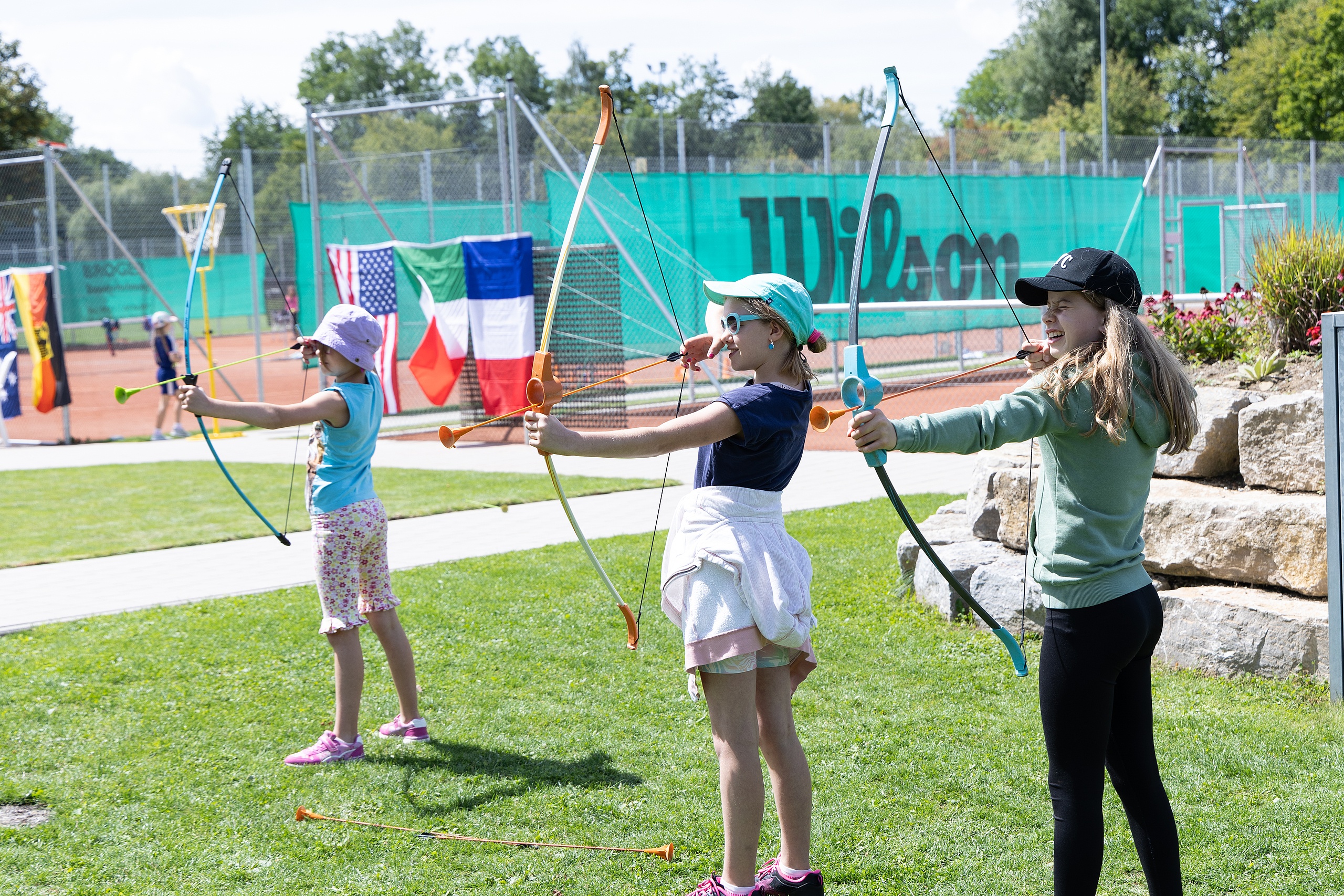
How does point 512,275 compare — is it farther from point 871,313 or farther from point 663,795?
point 663,795

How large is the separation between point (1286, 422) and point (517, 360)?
364 inches

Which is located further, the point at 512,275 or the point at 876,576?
the point at 512,275

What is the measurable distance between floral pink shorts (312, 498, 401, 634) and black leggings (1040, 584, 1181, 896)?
255 cm

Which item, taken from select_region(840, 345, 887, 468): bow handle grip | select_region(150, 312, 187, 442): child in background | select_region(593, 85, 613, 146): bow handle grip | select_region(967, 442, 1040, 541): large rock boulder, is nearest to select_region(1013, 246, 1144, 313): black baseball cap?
select_region(840, 345, 887, 468): bow handle grip

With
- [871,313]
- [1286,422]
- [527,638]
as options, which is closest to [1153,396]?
[1286,422]

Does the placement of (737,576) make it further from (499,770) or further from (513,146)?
(513,146)

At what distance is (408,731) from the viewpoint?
4.61 meters

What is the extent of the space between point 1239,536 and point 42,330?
47.7 ft

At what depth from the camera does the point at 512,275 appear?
1312 centimetres

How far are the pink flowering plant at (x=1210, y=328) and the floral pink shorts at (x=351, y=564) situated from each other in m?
4.26

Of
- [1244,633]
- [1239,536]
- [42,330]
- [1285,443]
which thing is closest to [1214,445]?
[1285,443]

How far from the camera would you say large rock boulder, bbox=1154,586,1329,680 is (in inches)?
181

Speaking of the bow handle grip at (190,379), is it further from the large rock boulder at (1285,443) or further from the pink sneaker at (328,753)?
the large rock boulder at (1285,443)

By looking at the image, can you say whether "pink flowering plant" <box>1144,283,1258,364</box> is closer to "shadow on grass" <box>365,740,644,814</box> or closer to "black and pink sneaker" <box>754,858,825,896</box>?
"shadow on grass" <box>365,740,644,814</box>
